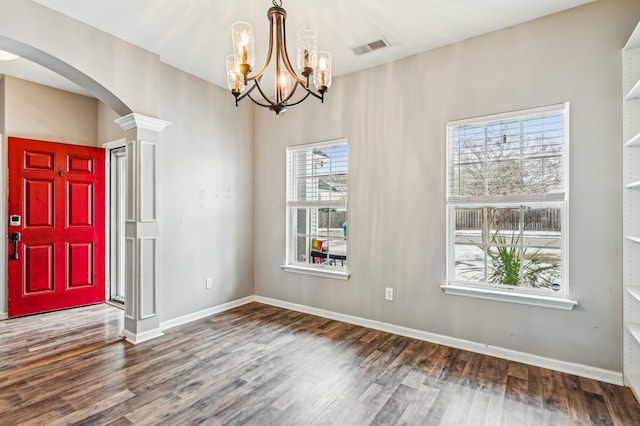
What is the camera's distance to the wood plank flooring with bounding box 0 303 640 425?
6.55ft

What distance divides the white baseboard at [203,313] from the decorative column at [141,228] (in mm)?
199

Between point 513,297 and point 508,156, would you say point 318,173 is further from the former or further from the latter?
point 513,297

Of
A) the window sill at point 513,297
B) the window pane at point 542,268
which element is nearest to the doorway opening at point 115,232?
the window sill at point 513,297

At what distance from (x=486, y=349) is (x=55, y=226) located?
508 centimetres

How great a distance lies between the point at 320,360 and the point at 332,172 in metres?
2.07

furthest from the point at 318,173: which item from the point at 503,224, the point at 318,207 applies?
the point at 503,224

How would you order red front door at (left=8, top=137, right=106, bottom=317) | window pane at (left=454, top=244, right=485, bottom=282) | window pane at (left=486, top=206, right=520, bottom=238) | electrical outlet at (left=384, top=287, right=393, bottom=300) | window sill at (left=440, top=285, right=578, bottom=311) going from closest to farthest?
window sill at (left=440, top=285, right=578, bottom=311)
window pane at (left=486, top=206, right=520, bottom=238)
window pane at (left=454, top=244, right=485, bottom=282)
electrical outlet at (left=384, top=287, right=393, bottom=300)
red front door at (left=8, top=137, right=106, bottom=317)

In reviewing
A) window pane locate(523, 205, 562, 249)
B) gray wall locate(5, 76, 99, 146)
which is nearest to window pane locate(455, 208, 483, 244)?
window pane locate(523, 205, 562, 249)

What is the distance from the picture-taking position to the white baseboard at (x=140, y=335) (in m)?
3.08

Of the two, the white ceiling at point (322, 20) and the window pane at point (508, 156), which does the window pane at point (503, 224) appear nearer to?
the window pane at point (508, 156)

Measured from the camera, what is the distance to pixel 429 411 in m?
2.06

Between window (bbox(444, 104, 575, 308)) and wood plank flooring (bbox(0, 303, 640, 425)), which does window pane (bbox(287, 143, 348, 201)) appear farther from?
wood plank flooring (bbox(0, 303, 640, 425))

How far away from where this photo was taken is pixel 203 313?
3828 mm

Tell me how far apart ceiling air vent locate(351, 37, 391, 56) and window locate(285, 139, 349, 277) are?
928 millimetres
